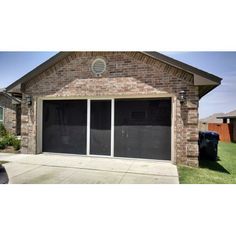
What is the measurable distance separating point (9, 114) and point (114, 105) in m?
7.03

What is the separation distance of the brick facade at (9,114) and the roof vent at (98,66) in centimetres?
636

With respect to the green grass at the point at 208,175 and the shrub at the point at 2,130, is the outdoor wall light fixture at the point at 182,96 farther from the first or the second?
the shrub at the point at 2,130

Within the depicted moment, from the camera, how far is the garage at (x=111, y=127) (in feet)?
22.3

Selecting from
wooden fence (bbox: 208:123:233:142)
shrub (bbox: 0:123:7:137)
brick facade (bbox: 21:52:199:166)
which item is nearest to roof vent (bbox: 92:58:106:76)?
brick facade (bbox: 21:52:199:166)

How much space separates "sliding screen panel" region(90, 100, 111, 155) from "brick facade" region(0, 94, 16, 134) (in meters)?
5.80

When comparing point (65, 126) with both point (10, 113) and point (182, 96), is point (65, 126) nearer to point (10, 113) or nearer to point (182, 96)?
point (182, 96)

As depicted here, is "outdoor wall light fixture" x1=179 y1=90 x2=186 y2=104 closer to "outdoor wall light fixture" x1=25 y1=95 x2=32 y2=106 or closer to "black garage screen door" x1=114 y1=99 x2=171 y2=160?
"black garage screen door" x1=114 y1=99 x2=171 y2=160

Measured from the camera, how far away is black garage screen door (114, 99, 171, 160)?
6734 mm

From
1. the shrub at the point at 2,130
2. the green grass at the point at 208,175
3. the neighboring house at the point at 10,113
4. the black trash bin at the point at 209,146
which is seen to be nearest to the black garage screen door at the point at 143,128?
the green grass at the point at 208,175

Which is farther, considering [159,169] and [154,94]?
[154,94]
